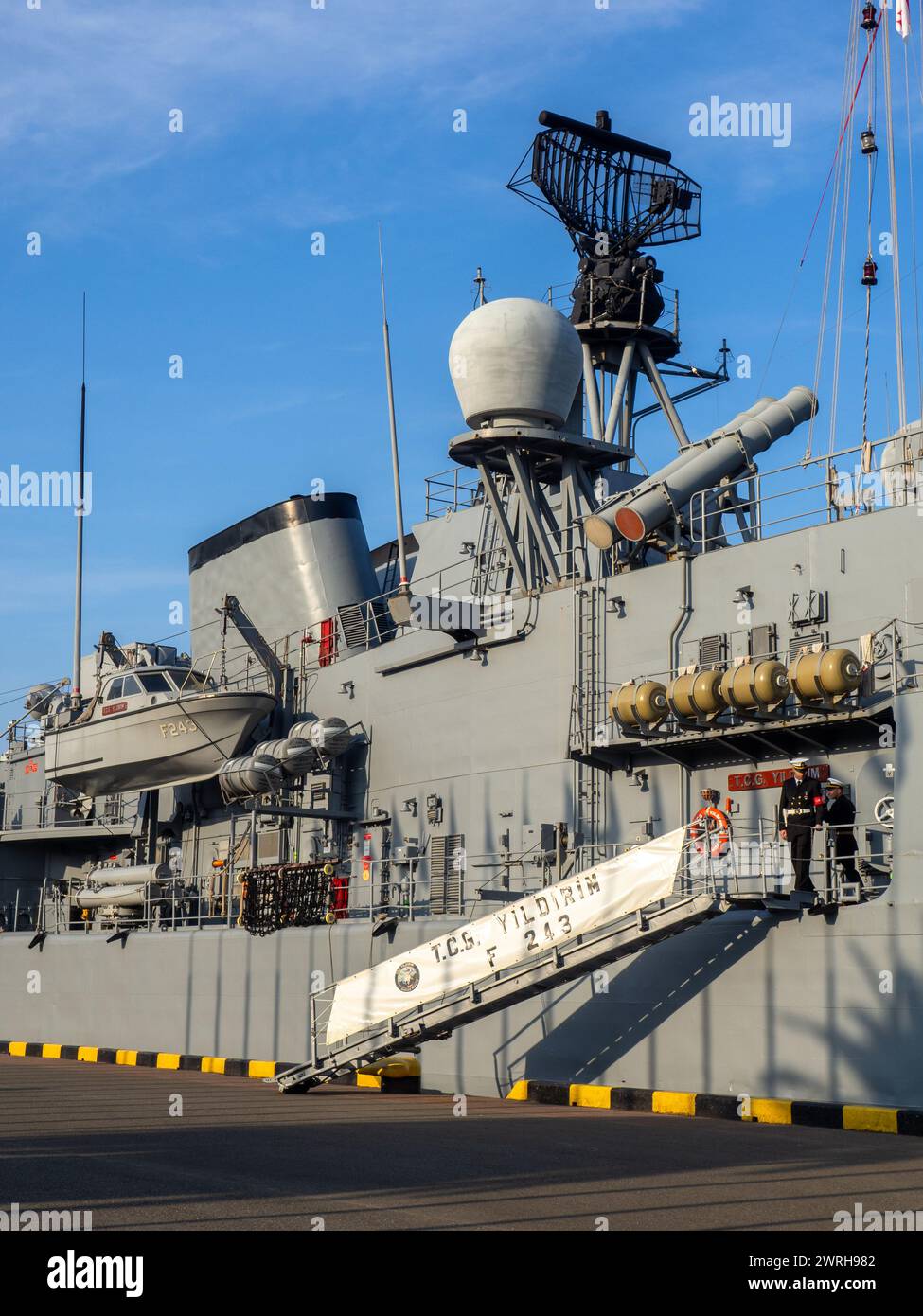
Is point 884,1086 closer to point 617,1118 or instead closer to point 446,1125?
point 617,1118

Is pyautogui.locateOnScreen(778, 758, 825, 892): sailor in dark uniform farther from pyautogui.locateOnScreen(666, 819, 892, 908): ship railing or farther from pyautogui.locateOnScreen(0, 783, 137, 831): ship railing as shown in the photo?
pyautogui.locateOnScreen(0, 783, 137, 831): ship railing

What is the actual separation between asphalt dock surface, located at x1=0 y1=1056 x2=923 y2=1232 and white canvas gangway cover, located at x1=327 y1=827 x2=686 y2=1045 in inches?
47.4

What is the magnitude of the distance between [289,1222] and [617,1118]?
692 cm

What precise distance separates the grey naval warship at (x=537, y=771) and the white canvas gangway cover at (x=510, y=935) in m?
0.03

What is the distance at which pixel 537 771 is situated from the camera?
18.6m

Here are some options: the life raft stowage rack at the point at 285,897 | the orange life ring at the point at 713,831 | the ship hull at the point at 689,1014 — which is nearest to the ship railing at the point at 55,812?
the ship hull at the point at 689,1014

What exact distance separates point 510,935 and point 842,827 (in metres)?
3.60

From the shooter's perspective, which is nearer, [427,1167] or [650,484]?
[427,1167]

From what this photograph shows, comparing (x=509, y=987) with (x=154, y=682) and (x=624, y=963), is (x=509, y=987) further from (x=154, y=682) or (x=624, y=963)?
(x=154, y=682)

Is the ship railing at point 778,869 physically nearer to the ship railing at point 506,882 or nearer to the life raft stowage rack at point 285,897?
the ship railing at point 506,882

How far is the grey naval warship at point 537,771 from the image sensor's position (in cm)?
1429

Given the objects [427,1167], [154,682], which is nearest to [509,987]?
[427,1167]

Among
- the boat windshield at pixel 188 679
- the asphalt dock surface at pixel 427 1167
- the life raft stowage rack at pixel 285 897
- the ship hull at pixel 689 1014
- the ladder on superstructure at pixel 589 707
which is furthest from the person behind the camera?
the boat windshield at pixel 188 679
